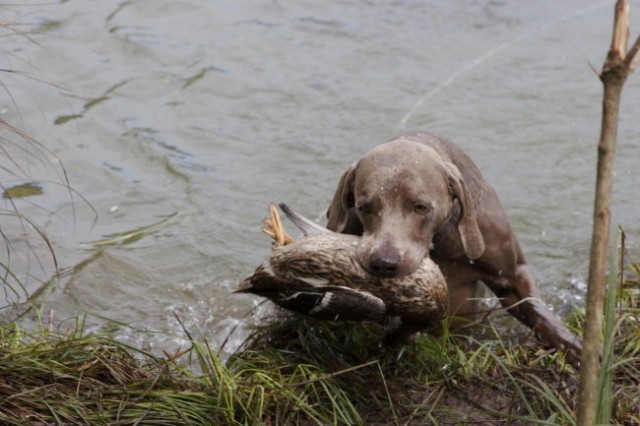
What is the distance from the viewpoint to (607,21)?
10.6 meters

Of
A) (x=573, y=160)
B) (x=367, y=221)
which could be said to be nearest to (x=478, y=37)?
(x=573, y=160)

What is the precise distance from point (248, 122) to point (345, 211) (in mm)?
3793

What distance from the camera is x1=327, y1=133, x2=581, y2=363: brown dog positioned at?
4594 mm

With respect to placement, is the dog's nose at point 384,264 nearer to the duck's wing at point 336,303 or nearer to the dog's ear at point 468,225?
the duck's wing at point 336,303

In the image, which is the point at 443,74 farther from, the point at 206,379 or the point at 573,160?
the point at 206,379

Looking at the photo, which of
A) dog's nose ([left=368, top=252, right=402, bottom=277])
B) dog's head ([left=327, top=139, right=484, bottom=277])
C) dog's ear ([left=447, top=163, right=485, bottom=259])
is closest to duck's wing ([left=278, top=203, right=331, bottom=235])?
dog's head ([left=327, top=139, right=484, bottom=277])

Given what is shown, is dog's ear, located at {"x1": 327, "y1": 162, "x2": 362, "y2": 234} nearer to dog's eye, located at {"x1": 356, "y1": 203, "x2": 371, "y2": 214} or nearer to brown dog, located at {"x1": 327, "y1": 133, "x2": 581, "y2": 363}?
brown dog, located at {"x1": 327, "y1": 133, "x2": 581, "y2": 363}

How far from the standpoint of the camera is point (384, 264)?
421 cm

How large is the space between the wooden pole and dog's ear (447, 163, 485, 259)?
183cm

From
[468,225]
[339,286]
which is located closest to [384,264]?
[339,286]

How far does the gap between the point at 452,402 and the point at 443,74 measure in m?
5.65

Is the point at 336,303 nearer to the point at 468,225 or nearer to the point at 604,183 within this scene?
the point at 468,225

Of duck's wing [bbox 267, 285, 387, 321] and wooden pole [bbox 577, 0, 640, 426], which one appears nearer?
wooden pole [bbox 577, 0, 640, 426]

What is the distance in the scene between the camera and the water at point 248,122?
22.2 ft
